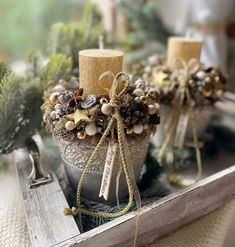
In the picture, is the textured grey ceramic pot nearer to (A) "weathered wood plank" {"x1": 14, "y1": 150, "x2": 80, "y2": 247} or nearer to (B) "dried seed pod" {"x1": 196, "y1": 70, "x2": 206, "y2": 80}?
(A) "weathered wood plank" {"x1": 14, "y1": 150, "x2": 80, "y2": 247}

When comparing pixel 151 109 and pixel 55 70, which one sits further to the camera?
pixel 55 70

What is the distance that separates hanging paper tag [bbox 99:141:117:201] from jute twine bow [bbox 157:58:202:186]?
0.52 ft

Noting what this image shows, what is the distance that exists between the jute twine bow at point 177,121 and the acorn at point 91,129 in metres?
0.20

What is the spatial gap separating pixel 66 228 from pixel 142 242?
98 mm

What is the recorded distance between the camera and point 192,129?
1.99 ft

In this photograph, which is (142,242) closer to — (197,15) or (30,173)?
(30,173)

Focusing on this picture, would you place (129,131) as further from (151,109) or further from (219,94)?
(219,94)

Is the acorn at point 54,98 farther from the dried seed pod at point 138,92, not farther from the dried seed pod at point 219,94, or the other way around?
the dried seed pod at point 219,94

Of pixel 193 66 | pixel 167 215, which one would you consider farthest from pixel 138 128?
pixel 193 66

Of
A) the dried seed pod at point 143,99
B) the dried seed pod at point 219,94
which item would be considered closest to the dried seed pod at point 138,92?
the dried seed pod at point 143,99

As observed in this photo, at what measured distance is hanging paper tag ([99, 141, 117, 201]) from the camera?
1.32ft

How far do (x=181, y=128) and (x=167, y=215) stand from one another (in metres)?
0.21

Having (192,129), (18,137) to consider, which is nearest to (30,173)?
(18,137)

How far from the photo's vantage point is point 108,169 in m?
0.41
